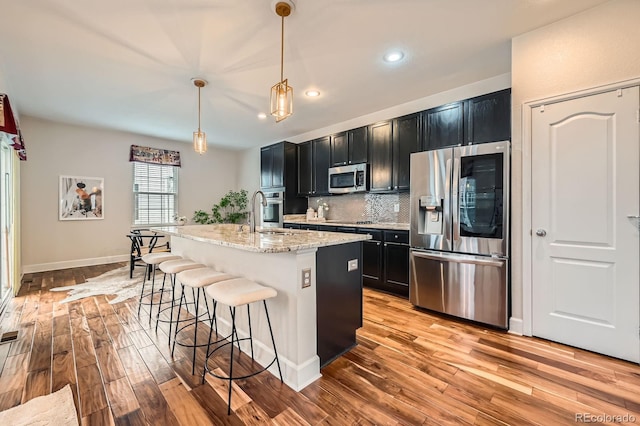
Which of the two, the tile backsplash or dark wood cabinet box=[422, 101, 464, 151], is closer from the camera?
dark wood cabinet box=[422, 101, 464, 151]

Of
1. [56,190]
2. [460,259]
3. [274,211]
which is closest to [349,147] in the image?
[274,211]

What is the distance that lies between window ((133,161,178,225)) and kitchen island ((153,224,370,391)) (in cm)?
454

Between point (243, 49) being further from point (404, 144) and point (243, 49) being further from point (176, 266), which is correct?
point (404, 144)

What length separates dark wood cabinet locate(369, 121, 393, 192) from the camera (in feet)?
13.2

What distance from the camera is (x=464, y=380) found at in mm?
1882

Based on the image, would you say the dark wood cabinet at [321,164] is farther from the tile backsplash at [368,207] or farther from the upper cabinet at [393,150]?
the upper cabinet at [393,150]


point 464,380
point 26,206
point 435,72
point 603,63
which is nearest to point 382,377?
point 464,380

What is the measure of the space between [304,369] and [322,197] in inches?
153

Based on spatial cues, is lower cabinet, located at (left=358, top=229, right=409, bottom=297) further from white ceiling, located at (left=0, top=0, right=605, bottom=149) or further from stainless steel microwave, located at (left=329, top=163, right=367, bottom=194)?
white ceiling, located at (left=0, top=0, right=605, bottom=149)

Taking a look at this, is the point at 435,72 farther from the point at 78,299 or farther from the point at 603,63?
the point at 78,299

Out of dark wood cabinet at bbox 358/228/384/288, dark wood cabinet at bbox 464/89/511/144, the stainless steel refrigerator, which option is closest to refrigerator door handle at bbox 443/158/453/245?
the stainless steel refrigerator

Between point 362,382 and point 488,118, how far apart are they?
2870 mm

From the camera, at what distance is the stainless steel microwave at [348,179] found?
433 centimetres

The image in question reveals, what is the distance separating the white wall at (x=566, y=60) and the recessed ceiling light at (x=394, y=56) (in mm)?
990
